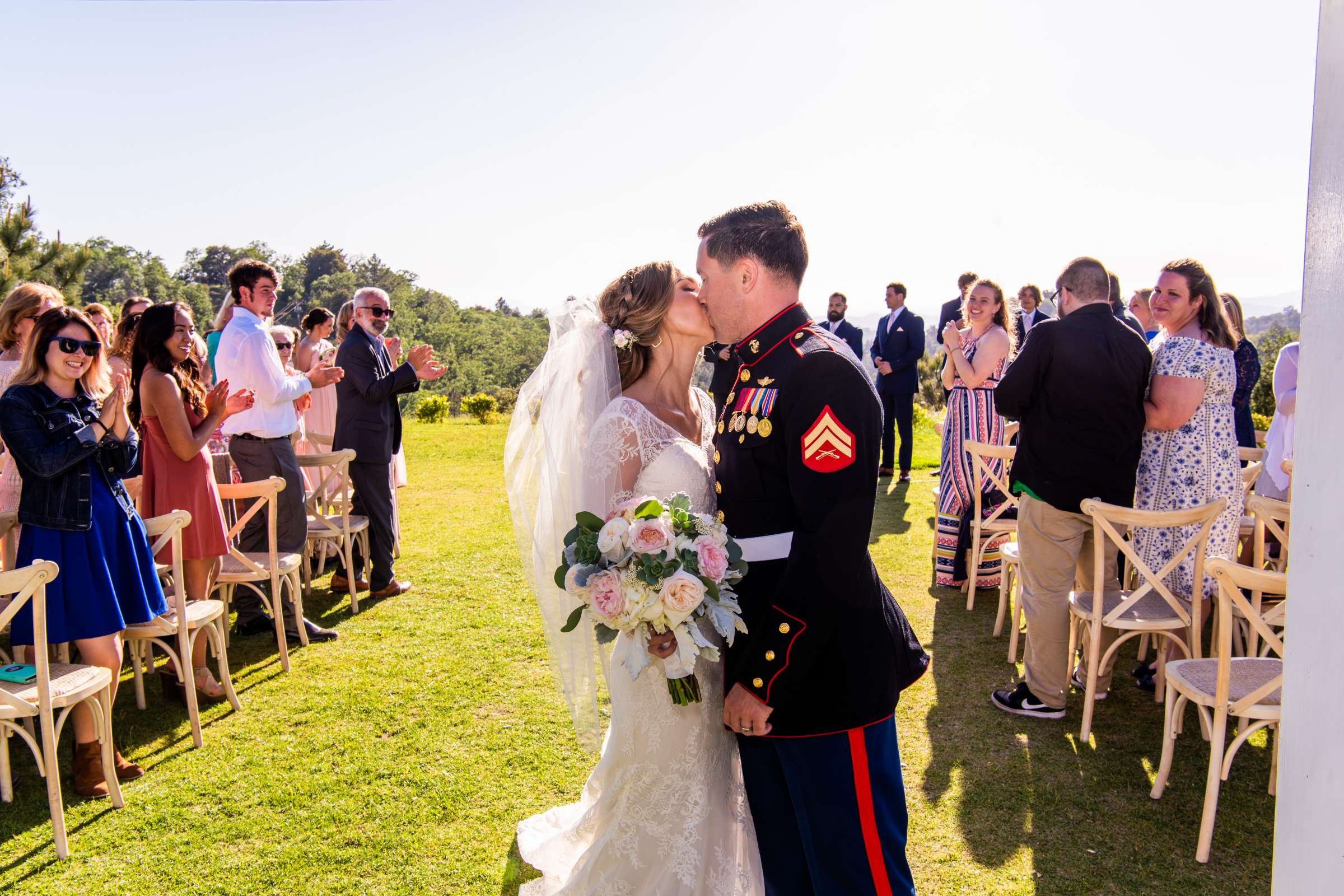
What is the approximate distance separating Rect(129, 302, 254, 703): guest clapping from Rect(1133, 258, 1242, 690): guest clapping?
486 cm

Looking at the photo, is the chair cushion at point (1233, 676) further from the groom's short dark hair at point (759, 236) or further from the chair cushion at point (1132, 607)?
the groom's short dark hair at point (759, 236)

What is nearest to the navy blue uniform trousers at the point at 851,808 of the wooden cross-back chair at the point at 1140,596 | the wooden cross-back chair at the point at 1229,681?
the wooden cross-back chair at the point at 1229,681

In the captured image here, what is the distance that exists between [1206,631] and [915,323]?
6215 mm

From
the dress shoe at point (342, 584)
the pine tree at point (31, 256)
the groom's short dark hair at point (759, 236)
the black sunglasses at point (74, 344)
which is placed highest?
the pine tree at point (31, 256)

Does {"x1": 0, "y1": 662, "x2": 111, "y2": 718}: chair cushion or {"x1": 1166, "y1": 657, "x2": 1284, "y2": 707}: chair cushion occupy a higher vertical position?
{"x1": 1166, "y1": 657, "x2": 1284, "y2": 707}: chair cushion

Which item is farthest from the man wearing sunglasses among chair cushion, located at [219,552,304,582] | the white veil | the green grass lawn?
the white veil

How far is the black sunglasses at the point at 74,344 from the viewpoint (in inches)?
147

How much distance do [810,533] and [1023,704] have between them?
9.75 feet

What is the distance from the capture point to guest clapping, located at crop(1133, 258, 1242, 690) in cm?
415

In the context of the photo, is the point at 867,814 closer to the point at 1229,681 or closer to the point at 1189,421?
the point at 1229,681

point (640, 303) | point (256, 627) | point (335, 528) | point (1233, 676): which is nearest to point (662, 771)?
point (640, 303)

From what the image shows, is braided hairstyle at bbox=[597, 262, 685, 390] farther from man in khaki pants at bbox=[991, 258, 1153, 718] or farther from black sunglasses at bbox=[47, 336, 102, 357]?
black sunglasses at bbox=[47, 336, 102, 357]

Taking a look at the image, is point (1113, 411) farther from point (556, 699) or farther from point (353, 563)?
point (353, 563)

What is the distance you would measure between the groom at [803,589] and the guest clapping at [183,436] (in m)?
3.33
